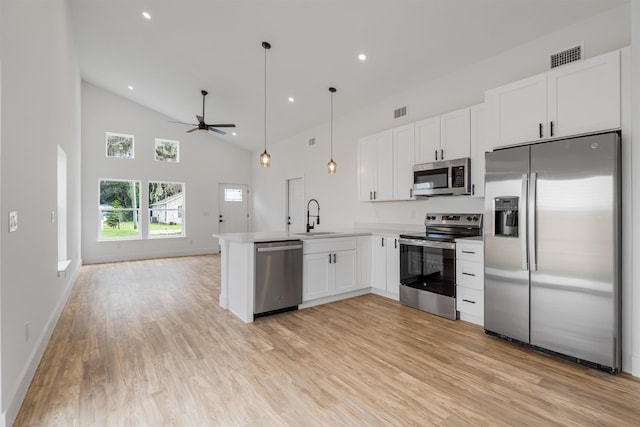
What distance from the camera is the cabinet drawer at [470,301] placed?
329 centimetres

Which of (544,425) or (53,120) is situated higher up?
(53,120)

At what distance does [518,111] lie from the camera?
2.97m

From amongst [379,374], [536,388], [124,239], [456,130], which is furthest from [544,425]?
[124,239]

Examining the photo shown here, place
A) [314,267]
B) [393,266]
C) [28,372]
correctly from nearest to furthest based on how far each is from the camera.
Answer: [28,372] < [314,267] < [393,266]

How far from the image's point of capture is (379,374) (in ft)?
7.72

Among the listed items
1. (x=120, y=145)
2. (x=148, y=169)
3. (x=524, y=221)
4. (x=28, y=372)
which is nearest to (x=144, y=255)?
(x=148, y=169)

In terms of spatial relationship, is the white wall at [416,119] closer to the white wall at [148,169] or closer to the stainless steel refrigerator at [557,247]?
the stainless steel refrigerator at [557,247]

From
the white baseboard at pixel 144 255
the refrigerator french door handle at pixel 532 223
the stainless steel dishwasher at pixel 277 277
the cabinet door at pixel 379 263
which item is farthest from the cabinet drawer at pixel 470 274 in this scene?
the white baseboard at pixel 144 255

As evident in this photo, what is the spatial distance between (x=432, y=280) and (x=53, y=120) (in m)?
4.86

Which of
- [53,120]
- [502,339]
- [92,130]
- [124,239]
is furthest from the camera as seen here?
[124,239]

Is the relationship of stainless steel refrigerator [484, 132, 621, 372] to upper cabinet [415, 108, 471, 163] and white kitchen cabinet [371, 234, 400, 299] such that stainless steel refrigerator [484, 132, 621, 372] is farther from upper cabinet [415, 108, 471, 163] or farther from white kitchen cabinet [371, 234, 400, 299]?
white kitchen cabinet [371, 234, 400, 299]

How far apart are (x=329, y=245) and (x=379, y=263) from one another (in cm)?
88

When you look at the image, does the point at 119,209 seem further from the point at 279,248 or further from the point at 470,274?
the point at 470,274

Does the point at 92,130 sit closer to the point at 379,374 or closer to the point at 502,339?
the point at 379,374
